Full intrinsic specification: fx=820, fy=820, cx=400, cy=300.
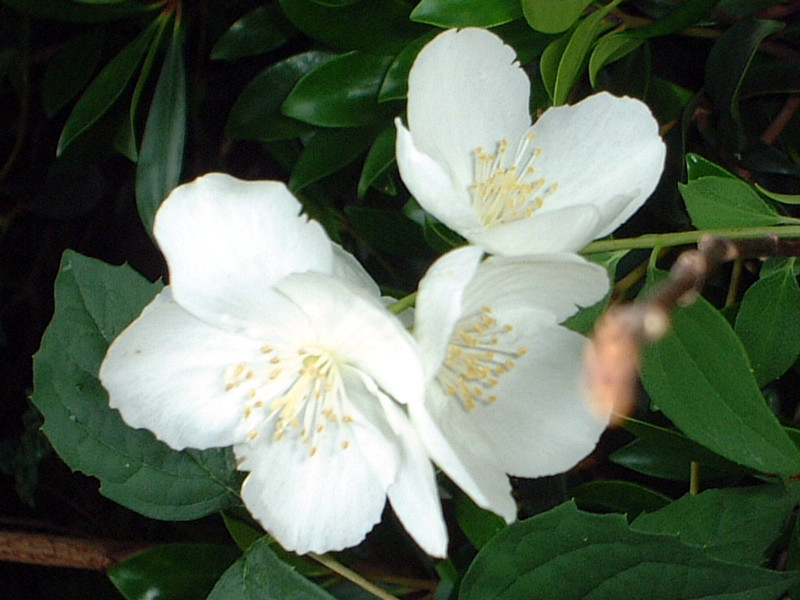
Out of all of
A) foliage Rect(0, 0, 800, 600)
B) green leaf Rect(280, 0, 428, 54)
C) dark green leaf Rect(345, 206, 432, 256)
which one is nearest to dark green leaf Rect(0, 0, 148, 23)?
foliage Rect(0, 0, 800, 600)

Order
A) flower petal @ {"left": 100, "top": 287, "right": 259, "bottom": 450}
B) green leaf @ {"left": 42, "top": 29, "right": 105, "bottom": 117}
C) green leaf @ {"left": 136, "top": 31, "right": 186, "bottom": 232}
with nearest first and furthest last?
flower petal @ {"left": 100, "top": 287, "right": 259, "bottom": 450} → green leaf @ {"left": 136, "top": 31, "right": 186, "bottom": 232} → green leaf @ {"left": 42, "top": 29, "right": 105, "bottom": 117}

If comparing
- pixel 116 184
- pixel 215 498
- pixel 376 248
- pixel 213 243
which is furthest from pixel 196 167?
Answer: pixel 213 243

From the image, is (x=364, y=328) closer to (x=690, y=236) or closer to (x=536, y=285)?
(x=536, y=285)

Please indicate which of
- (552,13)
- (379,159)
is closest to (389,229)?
(379,159)

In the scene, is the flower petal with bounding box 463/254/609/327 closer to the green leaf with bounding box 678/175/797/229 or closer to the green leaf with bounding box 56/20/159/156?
the green leaf with bounding box 678/175/797/229

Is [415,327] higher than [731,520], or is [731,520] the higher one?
[415,327]

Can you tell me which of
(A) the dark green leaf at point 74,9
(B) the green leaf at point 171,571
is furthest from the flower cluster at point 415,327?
(A) the dark green leaf at point 74,9

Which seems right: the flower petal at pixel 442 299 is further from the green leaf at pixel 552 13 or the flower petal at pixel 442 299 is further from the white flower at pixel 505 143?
the green leaf at pixel 552 13
